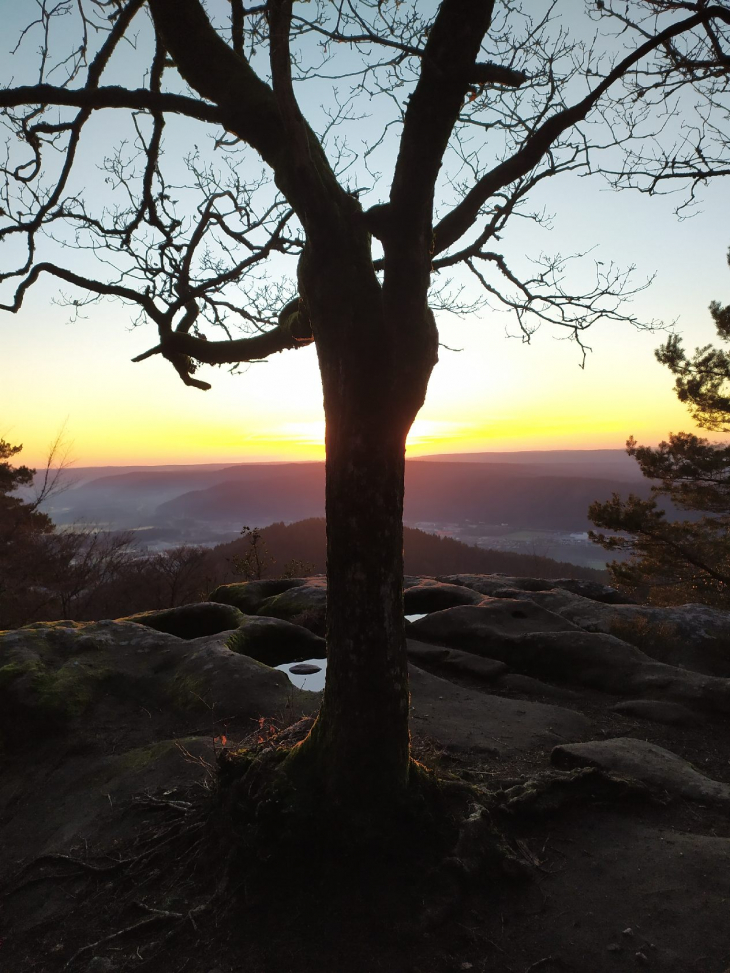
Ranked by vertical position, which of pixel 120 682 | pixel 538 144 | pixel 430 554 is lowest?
pixel 430 554

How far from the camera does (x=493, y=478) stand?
183 m

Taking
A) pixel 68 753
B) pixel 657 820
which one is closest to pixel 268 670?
pixel 68 753

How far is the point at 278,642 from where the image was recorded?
391 inches

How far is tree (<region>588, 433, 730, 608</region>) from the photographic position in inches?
619

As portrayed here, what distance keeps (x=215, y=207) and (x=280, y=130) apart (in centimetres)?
361

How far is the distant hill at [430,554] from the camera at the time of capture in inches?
2056

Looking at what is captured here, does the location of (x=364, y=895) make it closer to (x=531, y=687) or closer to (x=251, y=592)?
(x=531, y=687)

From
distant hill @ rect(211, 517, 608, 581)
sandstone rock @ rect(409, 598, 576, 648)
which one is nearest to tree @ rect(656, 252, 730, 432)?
sandstone rock @ rect(409, 598, 576, 648)

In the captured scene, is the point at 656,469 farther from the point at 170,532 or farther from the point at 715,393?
the point at 170,532

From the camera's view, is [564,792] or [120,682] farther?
[120,682]

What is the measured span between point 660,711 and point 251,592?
9.15m

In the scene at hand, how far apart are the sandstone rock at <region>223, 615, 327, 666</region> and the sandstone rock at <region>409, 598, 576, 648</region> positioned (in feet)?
6.94

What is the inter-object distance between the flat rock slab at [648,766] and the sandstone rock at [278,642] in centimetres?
535

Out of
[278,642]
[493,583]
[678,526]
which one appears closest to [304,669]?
[278,642]
